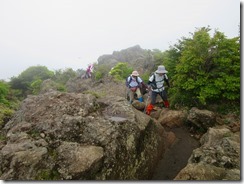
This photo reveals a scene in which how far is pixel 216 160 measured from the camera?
516cm

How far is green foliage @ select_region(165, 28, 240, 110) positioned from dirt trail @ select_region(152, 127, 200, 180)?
1.61 m

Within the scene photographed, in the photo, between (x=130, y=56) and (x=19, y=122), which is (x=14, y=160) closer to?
(x=19, y=122)

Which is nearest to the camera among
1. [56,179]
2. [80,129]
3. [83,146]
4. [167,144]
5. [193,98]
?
[56,179]

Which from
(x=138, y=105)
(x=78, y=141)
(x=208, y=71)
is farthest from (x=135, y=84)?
(x=78, y=141)

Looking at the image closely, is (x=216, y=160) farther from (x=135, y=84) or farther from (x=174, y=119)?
(x=135, y=84)

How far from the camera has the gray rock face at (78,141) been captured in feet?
14.8

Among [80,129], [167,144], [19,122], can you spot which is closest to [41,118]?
[19,122]

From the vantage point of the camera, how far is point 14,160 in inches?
176

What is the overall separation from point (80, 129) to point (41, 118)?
1.21 metres

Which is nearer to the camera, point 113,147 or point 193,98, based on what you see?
point 113,147

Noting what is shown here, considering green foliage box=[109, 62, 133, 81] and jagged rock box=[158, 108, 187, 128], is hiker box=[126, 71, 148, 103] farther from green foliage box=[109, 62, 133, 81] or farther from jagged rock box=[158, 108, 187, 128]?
green foliage box=[109, 62, 133, 81]

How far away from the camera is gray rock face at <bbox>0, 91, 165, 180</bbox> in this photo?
4520 mm

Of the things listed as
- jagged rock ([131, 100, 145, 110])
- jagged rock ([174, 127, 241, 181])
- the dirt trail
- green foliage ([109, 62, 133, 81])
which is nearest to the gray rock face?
the dirt trail

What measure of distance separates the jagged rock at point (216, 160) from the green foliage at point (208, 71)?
2.28 meters
